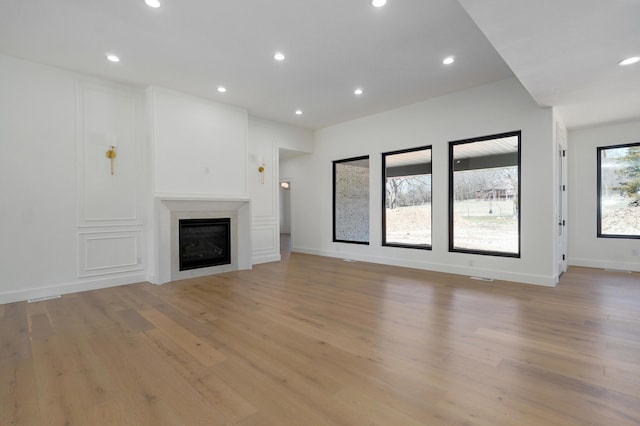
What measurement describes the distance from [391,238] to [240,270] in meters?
3.19

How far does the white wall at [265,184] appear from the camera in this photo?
6.80 m

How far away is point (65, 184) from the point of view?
4414mm

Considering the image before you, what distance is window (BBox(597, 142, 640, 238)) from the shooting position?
5.61m

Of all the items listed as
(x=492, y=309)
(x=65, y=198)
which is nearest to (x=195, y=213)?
(x=65, y=198)

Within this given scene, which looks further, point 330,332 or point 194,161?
point 194,161

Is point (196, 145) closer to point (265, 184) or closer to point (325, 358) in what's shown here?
point (265, 184)

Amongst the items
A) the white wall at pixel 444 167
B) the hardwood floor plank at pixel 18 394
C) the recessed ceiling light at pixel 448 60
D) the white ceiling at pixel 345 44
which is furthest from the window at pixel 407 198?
the hardwood floor plank at pixel 18 394

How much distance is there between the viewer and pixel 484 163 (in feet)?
17.4

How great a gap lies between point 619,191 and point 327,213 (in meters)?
5.79

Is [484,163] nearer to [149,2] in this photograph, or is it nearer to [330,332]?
[330,332]

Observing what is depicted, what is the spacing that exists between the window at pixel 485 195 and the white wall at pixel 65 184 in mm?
5510

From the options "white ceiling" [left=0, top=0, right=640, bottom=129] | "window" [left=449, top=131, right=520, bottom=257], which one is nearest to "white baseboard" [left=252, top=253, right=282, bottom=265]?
"white ceiling" [left=0, top=0, right=640, bottom=129]

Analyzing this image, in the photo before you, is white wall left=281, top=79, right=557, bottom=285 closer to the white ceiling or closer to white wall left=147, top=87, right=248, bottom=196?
the white ceiling

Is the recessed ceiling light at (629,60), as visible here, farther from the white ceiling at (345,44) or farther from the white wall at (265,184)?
the white wall at (265,184)
